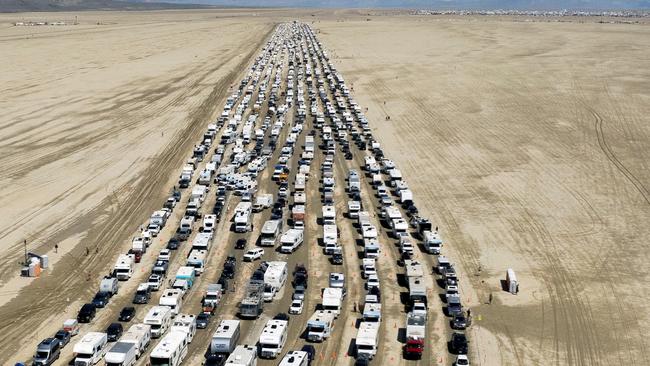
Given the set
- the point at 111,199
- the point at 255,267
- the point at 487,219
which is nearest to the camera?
the point at 255,267

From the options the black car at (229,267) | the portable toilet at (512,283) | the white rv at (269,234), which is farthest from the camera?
the white rv at (269,234)

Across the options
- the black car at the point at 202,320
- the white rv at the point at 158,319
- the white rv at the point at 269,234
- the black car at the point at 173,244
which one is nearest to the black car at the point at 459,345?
the black car at the point at 202,320

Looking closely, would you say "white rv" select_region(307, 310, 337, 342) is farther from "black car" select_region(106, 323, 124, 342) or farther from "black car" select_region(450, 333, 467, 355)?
"black car" select_region(106, 323, 124, 342)

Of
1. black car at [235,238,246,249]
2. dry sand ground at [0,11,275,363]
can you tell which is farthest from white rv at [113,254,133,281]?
black car at [235,238,246,249]

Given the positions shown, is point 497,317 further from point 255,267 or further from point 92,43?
point 92,43

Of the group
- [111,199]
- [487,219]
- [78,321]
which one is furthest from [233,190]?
[78,321]

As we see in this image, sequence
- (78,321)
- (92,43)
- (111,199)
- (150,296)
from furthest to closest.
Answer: (92,43) < (111,199) < (150,296) < (78,321)

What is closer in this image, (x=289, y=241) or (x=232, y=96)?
(x=289, y=241)

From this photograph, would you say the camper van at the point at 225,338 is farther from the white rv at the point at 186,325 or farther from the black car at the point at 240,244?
the black car at the point at 240,244
